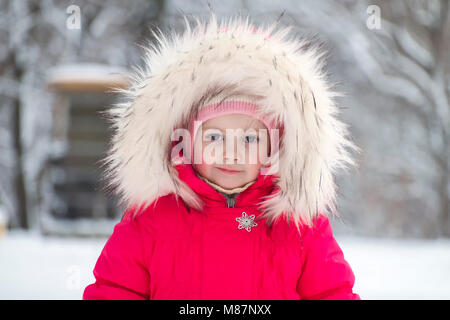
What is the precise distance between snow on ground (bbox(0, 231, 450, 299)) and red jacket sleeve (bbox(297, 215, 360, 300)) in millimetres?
2051

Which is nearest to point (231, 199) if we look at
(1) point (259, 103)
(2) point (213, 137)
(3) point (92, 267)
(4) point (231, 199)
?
(4) point (231, 199)

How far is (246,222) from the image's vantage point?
5.29 feet

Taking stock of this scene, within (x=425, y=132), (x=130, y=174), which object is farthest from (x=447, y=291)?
(x=425, y=132)

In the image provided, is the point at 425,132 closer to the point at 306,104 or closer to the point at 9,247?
the point at 9,247

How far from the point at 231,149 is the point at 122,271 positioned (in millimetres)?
481

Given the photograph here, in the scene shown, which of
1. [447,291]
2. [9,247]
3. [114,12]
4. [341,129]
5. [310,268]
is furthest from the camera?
[114,12]

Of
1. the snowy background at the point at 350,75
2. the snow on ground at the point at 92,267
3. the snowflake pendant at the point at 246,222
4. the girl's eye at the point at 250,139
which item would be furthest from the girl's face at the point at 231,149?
the snowy background at the point at 350,75

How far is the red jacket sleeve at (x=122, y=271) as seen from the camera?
1.54 m

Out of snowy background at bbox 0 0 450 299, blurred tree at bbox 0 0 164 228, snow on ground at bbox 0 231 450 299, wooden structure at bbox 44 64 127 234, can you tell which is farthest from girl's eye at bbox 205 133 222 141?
blurred tree at bbox 0 0 164 228

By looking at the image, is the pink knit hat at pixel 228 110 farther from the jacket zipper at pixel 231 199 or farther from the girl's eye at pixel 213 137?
the jacket zipper at pixel 231 199

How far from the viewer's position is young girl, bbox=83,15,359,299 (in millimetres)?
1558

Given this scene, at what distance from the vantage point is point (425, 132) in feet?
37.7

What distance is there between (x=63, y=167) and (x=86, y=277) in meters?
3.20

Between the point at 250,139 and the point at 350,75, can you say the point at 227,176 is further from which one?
the point at 350,75
